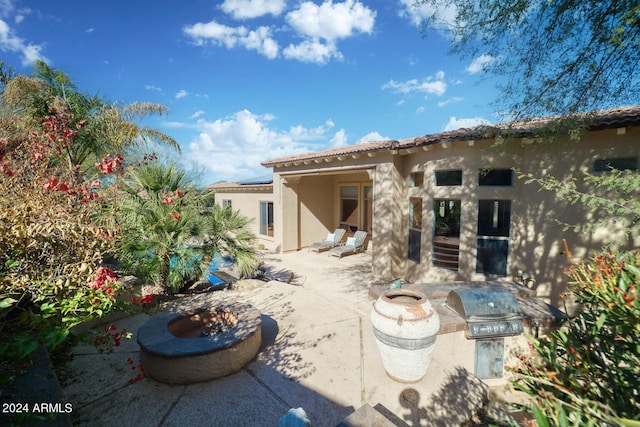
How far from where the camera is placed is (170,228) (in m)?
6.82

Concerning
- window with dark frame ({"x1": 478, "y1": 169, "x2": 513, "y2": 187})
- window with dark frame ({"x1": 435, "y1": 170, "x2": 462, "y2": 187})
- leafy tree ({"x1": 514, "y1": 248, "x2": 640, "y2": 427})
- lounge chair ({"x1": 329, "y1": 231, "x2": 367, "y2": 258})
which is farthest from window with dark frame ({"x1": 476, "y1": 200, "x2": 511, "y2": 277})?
lounge chair ({"x1": 329, "y1": 231, "x2": 367, "y2": 258})

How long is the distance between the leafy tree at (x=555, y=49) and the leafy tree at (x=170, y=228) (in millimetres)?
7538

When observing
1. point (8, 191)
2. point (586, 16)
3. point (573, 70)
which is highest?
point (586, 16)

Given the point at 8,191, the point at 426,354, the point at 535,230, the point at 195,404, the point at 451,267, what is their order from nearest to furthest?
the point at 8,191, the point at 195,404, the point at 426,354, the point at 535,230, the point at 451,267

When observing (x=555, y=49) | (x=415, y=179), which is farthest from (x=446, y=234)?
(x=555, y=49)

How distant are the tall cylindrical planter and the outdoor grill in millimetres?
1780

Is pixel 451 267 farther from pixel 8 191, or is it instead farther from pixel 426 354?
pixel 8 191

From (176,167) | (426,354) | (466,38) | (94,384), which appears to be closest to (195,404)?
(94,384)

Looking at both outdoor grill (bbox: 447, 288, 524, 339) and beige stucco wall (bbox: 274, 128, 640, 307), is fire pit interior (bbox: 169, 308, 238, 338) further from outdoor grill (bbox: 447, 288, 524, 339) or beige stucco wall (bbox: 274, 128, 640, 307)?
beige stucco wall (bbox: 274, 128, 640, 307)

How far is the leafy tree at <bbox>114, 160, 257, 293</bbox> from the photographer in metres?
6.59

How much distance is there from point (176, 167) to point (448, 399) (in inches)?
307

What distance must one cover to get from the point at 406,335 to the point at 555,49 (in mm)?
6610

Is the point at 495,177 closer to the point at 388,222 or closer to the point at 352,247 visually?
the point at 388,222

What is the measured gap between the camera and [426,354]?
13.3 ft
